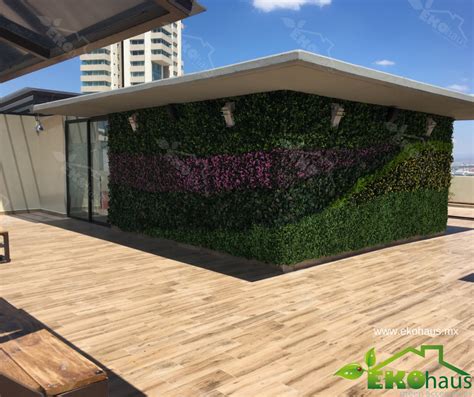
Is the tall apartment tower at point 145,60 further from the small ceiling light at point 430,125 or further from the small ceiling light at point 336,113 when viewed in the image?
the small ceiling light at point 336,113

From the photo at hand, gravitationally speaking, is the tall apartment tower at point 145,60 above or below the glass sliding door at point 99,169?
above

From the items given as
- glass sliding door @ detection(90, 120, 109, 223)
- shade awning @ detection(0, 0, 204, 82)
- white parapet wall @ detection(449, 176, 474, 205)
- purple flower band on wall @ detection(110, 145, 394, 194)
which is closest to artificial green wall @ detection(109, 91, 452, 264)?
purple flower band on wall @ detection(110, 145, 394, 194)

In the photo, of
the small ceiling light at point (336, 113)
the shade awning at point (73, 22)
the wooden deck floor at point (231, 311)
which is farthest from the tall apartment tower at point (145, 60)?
the shade awning at point (73, 22)

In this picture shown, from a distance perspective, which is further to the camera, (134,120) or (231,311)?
(134,120)

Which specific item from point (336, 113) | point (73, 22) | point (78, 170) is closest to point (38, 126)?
point (78, 170)

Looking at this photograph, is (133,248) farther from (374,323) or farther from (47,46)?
(47,46)

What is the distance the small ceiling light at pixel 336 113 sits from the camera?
Answer: 6758 mm

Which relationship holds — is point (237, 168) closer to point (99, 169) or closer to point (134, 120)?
point (134, 120)

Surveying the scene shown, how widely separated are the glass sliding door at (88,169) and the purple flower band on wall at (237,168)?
1662 mm

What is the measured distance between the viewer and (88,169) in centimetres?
1127

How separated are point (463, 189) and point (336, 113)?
1288 cm

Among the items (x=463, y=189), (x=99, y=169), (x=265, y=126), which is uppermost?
(x=265, y=126)

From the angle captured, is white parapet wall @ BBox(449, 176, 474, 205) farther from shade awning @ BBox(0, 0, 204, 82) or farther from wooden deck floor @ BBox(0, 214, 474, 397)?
shade awning @ BBox(0, 0, 204, 82)

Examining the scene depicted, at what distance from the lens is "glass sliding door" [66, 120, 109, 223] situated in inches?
420
